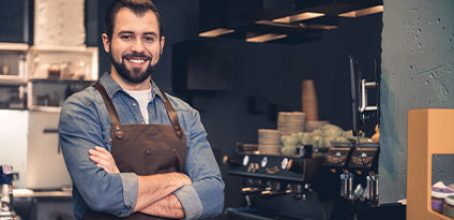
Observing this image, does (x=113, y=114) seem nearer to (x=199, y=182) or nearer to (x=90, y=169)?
(x=90, y=169)

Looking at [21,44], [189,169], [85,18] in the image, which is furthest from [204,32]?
[189,169]

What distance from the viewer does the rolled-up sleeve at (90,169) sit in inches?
88.8

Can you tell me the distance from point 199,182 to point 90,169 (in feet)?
1.20

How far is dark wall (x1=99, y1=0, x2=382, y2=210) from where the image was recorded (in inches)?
301

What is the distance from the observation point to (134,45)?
2307 millimetres

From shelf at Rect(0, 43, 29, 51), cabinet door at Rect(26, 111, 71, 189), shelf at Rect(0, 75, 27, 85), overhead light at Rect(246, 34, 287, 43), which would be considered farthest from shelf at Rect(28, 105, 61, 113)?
overhead light at Rect(246, 34, 287, 43)

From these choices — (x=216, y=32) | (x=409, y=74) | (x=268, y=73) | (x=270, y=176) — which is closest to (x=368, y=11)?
(x=270, y=176)

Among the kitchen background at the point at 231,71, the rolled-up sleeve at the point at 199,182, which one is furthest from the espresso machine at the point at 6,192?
the kitchen background at the point at 231,71

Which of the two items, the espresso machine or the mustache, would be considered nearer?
the mustache

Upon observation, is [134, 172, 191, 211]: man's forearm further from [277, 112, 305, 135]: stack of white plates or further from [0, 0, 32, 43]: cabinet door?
[0, 0, 32, 43]: cabinet door

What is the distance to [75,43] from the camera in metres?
7.72

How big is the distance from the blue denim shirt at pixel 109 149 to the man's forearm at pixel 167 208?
0.05 ft

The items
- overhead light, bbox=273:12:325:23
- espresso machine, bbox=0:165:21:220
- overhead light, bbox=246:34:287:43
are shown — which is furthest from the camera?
overhead light, bbox=246:34:287:43

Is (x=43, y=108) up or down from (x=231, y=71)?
down
